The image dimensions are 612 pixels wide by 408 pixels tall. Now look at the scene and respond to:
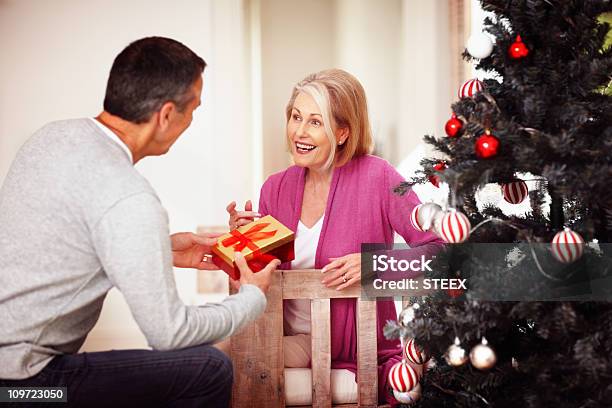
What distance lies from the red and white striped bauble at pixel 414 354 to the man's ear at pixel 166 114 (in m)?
0.75

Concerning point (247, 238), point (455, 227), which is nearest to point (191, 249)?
point (247, 238)

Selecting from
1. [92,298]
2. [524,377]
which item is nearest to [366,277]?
[524,377]

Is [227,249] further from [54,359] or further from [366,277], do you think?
[54,359]

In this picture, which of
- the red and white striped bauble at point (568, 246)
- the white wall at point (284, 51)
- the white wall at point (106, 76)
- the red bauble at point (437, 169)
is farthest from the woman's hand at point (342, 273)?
the white wall at point (284, 51)

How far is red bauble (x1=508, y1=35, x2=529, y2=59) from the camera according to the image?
1.47 meters

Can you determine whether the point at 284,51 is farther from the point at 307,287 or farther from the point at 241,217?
the point at 307,287

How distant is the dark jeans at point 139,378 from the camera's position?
4.47 ft

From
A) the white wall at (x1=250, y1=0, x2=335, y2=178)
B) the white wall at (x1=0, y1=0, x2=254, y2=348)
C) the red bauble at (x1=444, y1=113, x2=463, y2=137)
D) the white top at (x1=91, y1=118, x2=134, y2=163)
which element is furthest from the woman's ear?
the white wall at (x1=250, y1=0, x2=335, y2=178)

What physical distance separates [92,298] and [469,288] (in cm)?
81

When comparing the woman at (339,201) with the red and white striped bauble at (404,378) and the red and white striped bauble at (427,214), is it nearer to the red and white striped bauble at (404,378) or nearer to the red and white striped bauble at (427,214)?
the red and white striped bauble at (404,378)

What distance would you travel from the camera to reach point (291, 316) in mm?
2064

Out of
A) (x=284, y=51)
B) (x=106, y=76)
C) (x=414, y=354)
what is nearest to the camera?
(x=414, y=354)

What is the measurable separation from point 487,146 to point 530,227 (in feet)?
0.88

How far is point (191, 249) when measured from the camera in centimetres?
190
